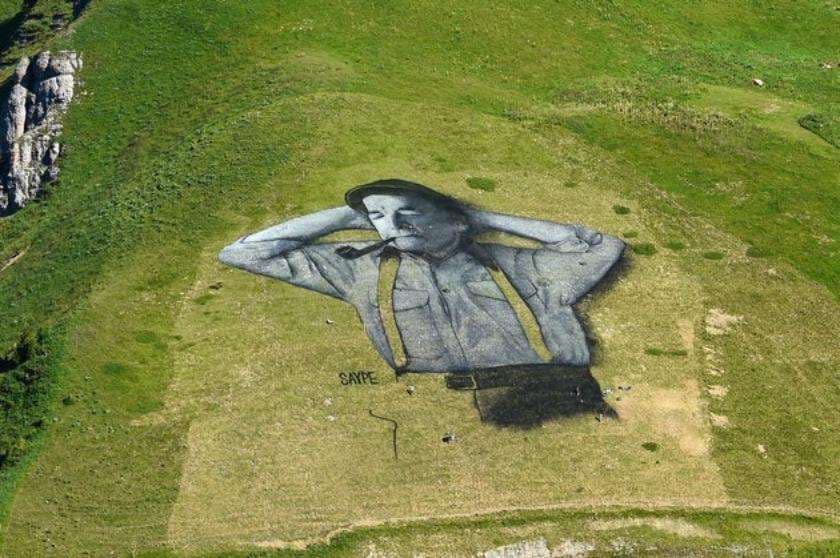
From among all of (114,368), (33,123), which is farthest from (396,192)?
(33,123)

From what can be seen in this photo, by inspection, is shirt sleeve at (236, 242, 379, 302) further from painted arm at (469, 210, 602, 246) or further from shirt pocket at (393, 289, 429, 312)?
painted arm at (469, 210, 602, 246)

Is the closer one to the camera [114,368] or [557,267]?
[114,368]

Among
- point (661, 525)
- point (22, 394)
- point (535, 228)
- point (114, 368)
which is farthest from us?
point (535, 228)

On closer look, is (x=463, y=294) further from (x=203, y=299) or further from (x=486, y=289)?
(x=203, y=299)

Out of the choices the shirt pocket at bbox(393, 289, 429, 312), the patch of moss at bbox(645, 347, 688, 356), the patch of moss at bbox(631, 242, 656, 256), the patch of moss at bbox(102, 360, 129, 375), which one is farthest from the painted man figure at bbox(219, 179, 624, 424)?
the patch of moss at bbox(102, 360, 129, 375)

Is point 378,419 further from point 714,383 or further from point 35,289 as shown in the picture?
point 35,289

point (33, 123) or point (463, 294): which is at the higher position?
point (463, 294)
